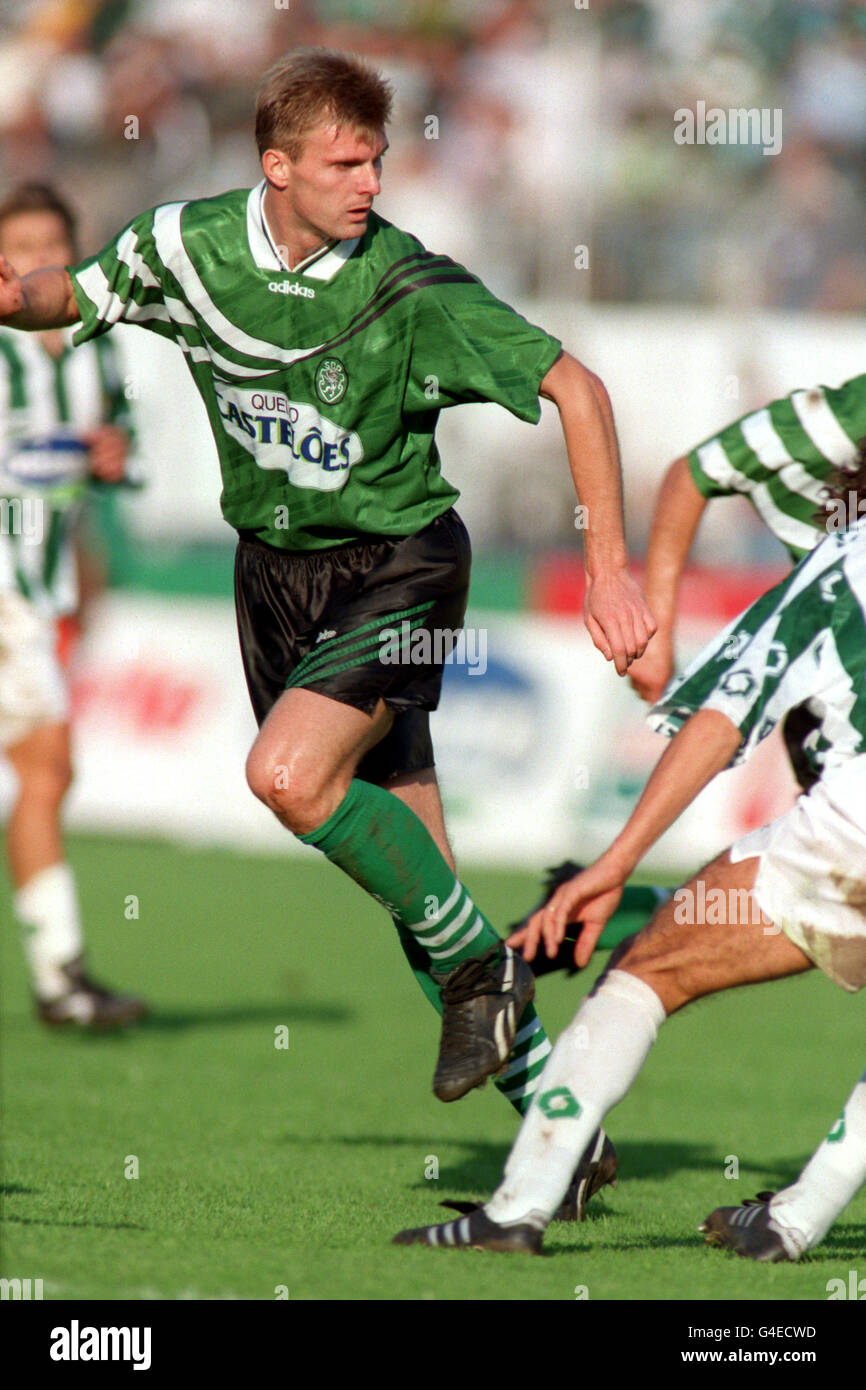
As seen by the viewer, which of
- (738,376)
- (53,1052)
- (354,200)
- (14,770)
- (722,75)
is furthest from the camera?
(722,75)

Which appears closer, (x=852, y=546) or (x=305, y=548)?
(x=852, y=546)

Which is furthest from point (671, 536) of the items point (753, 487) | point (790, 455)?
point (790, 455)

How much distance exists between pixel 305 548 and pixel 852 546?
132 centimetres

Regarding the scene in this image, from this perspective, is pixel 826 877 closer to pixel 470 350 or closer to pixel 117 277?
pixel 470 350

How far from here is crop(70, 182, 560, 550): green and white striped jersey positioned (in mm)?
3891

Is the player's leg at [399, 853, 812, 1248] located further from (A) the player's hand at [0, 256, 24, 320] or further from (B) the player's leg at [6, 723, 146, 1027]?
(B) the player's leg at [6, 723, 146, 1027]

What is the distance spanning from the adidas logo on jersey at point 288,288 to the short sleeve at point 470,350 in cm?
23

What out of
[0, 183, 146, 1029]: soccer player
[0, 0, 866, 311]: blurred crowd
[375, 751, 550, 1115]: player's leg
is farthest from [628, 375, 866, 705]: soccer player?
[0, 0, 866, 311]: blurred crowd

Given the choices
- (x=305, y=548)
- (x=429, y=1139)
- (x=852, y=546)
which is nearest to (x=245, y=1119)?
(x=429, y=1139)

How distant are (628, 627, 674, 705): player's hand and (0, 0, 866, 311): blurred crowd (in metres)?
8.79

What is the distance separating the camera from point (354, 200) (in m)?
3.77

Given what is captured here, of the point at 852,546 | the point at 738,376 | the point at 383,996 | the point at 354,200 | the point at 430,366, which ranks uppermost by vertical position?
the point at 738,376

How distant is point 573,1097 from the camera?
3.32 meters

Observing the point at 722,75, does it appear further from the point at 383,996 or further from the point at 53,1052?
the point at 53,1052
